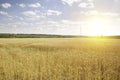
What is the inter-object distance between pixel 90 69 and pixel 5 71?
3945 millimetres

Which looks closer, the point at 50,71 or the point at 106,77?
the point at 106,77

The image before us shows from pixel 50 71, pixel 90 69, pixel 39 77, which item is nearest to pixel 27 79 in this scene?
pixel 39 77

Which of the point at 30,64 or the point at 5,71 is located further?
the point at 30,64

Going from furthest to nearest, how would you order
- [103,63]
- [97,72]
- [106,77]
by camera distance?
1. [103,63]
2. [97,72]
3. [106,77]

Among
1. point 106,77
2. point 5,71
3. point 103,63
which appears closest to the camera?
point 106,77

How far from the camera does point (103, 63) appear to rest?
35.7 ft

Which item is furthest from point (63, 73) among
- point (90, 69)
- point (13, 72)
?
point (13, 72)

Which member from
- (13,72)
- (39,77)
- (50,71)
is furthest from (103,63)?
(13,72)

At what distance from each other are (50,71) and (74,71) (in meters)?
1.08

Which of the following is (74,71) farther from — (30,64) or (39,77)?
(30,64)

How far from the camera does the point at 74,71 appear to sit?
9430mm

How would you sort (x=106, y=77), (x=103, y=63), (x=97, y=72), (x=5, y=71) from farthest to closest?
1. (x=103, y=63)
2. (x=5, y=71)
3. (x=97, y=72)
4. (x=106, y=77)

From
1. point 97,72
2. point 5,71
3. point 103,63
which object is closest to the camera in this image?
point 97,72

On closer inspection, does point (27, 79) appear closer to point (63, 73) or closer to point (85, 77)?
point (63, 73)
